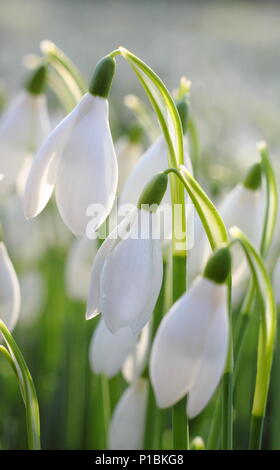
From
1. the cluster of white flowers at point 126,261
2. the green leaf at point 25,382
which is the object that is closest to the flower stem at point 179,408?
the cluster of white flowers at point 126,261

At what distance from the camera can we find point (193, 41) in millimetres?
6266

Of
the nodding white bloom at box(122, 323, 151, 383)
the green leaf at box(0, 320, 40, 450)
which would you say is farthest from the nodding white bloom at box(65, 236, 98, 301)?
the green leaf at box(0, 320, 40, 450)

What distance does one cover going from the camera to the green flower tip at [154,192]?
71 centimetres

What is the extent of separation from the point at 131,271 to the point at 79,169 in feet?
0.35

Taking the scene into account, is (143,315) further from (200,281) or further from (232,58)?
(232,58)

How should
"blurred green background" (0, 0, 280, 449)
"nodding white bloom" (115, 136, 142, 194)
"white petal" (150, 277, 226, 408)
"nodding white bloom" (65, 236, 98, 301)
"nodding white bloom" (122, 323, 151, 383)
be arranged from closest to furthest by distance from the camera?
"white petal" (150, 277, 226, 408) < "nodding white bloom" (122, 323, 151, 383) < "nodding white bloom" (115, 136, 142, 194) < "nodding white bloom" (65, 236, 98, 301) < "blurred green background" (0, 0, 280, 449)

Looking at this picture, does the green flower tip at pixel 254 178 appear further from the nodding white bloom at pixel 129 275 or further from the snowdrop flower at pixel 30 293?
the snowdrop flower at pixel 30 293

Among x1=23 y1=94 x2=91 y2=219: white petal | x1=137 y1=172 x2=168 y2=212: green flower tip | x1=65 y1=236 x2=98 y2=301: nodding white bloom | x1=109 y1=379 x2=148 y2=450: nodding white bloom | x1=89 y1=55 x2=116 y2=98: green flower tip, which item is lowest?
x1=109 y1=379 x2=148 y2=450: nodding white bloom

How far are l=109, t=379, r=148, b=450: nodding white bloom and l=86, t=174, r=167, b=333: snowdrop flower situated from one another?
319 millimetres

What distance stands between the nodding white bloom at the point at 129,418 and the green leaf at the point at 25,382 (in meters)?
0.23

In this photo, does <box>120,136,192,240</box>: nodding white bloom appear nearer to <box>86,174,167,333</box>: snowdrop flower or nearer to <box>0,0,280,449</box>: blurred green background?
<box>86,174,167,333</box>: snowdrop flower

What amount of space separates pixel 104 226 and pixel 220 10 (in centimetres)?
724

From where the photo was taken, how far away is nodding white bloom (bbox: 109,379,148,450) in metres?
1.01

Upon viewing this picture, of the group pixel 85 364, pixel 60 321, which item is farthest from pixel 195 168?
pixel 60 321
